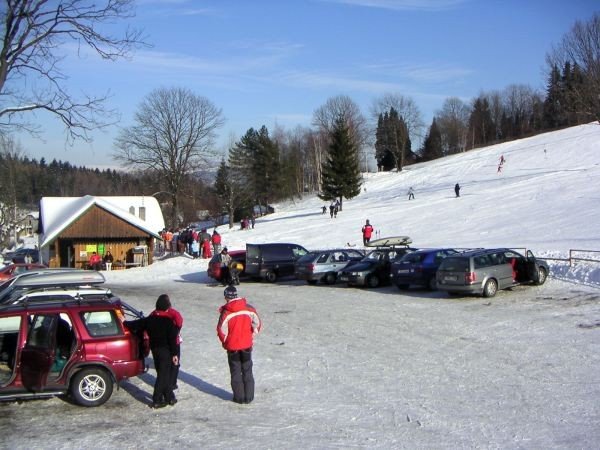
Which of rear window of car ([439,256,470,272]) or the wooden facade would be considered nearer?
rear window of car ([439,256,470,272])

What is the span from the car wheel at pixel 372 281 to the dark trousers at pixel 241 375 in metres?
16.6

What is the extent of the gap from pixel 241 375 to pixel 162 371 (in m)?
1.11

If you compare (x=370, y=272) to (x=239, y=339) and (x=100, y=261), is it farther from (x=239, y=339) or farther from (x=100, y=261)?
(x=100, y=261)

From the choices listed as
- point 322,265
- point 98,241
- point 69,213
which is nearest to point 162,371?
point 322,265

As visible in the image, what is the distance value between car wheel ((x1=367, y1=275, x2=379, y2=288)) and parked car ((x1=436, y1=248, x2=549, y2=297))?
451 cm

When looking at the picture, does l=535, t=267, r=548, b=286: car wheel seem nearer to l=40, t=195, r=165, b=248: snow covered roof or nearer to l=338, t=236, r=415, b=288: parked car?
l=338, t=236, r=415, b=288: parked car

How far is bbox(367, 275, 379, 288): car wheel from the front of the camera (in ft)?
83.9

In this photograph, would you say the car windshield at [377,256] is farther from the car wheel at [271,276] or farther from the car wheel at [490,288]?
the car wheel at [490,288]

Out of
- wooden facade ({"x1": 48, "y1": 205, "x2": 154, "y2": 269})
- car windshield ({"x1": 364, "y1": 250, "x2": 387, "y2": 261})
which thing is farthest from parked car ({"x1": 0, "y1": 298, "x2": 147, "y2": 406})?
wooden facade ({"x1": 48, "y1": 205, "x2": 154, "y2": 269})

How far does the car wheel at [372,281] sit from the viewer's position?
83.9 ft

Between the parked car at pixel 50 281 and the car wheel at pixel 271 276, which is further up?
the parked car at pixel 50 281

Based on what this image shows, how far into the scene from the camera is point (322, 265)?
90.2 ft

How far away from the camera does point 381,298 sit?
21969 millimetres

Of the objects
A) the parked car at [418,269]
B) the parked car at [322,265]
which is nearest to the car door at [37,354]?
the parked car at [418,269]
